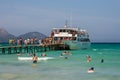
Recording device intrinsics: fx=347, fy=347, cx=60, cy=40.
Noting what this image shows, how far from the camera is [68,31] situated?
285ft

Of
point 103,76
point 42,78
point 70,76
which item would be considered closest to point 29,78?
point 42,78

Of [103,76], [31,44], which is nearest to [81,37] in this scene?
[31,44]

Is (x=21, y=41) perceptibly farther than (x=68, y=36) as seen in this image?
No

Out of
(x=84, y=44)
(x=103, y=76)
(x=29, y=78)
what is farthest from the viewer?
(x=84, y=44)

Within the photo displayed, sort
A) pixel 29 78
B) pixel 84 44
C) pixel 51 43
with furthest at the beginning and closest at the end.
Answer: pixel 84 44 < pixel 51 43 < pixel 29 78

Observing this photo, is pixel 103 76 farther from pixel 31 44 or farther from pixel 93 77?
pixel 31 44

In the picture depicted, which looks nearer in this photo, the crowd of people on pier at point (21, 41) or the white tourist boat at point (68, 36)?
the crowd of people on pier at point (21, 41)

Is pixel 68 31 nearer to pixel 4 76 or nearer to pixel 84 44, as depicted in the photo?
pixel 84 44

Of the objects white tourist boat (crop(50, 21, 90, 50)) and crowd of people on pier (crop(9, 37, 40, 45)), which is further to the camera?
white tourist boat (crop(50, 21, 90, 50))

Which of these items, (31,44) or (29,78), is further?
(31,44)

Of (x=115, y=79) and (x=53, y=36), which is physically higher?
(x=53, y=36)

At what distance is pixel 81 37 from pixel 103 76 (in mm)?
61722

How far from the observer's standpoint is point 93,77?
103 feet

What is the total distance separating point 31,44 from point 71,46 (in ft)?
41.4
